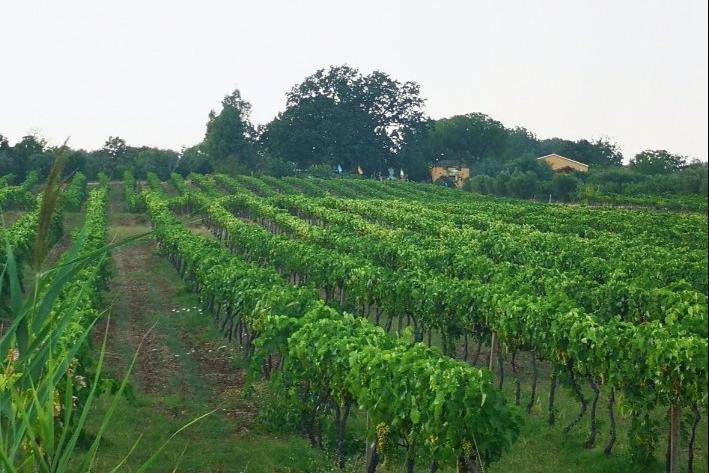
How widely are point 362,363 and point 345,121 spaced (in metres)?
78.2

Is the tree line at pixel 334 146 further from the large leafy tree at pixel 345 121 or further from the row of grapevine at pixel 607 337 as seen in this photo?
the row of grapevine at pixel 607 337

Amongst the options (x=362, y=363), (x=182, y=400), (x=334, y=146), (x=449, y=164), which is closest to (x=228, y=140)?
(x=334, y=146)

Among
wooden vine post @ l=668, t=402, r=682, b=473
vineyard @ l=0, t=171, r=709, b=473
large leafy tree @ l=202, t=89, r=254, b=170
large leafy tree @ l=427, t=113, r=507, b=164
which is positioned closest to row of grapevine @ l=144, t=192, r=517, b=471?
vineyard @ l=0, t=171, r=709, b=473

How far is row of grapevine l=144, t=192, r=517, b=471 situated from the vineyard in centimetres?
2

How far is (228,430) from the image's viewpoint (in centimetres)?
1102

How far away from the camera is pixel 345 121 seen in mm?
85062

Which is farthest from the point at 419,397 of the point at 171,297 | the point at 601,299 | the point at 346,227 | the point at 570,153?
the point at 570,153

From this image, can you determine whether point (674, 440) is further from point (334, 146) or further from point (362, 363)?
point (334, 146)

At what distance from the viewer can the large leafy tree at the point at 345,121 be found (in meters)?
83.6

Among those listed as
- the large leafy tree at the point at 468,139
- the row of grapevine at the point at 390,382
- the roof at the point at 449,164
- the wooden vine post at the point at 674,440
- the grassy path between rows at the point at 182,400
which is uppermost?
the large leafy tree at the point at 468,139

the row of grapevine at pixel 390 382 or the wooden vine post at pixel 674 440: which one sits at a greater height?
the row of grapevine at pixel 390 382

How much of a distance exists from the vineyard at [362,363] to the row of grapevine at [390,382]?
24 millimetres

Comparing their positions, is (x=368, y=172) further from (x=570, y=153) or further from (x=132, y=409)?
(x=132, y=409)

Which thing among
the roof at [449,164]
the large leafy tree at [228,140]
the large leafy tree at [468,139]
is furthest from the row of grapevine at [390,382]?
the large leafy tree at [468,139]
